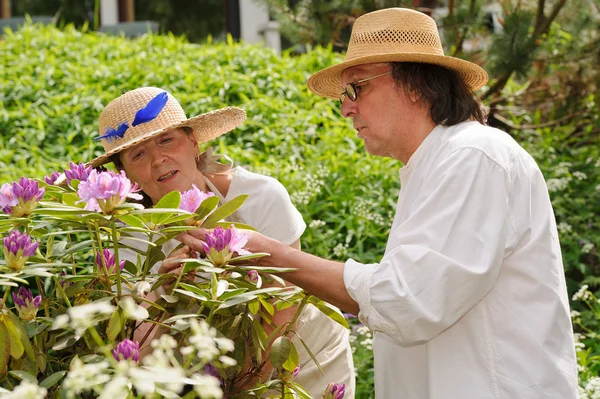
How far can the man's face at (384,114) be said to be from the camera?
238cm

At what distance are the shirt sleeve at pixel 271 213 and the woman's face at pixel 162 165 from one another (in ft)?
0.57

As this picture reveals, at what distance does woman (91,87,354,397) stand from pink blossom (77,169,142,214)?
85cm

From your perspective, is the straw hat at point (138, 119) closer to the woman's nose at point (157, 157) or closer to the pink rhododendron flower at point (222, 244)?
the woman's nose at point (157, 157)

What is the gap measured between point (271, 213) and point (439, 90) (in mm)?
620

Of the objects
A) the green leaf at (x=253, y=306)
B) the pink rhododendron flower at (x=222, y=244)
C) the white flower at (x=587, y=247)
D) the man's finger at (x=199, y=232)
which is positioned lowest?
the white flower at (x=587, y=247)

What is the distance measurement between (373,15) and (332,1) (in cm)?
344

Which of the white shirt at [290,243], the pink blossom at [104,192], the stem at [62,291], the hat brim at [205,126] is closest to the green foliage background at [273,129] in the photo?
the white shirt at [290,243]

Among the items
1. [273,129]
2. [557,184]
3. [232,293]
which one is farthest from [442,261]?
[273,129]

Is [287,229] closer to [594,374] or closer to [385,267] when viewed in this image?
[385,267]

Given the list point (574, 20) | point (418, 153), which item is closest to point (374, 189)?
point (574, 20)

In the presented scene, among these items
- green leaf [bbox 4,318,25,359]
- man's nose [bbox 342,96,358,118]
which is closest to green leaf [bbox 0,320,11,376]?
green leaf [bbox 4,318,25,359]

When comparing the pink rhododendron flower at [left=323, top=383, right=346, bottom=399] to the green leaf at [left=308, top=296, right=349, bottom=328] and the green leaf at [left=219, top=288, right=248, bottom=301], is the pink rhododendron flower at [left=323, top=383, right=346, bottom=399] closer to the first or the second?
the green leaf at [left=308, top=296, right=349, bottom=328]

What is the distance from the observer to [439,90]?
244cm

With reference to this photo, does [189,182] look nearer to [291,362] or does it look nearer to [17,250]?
[291,362]
